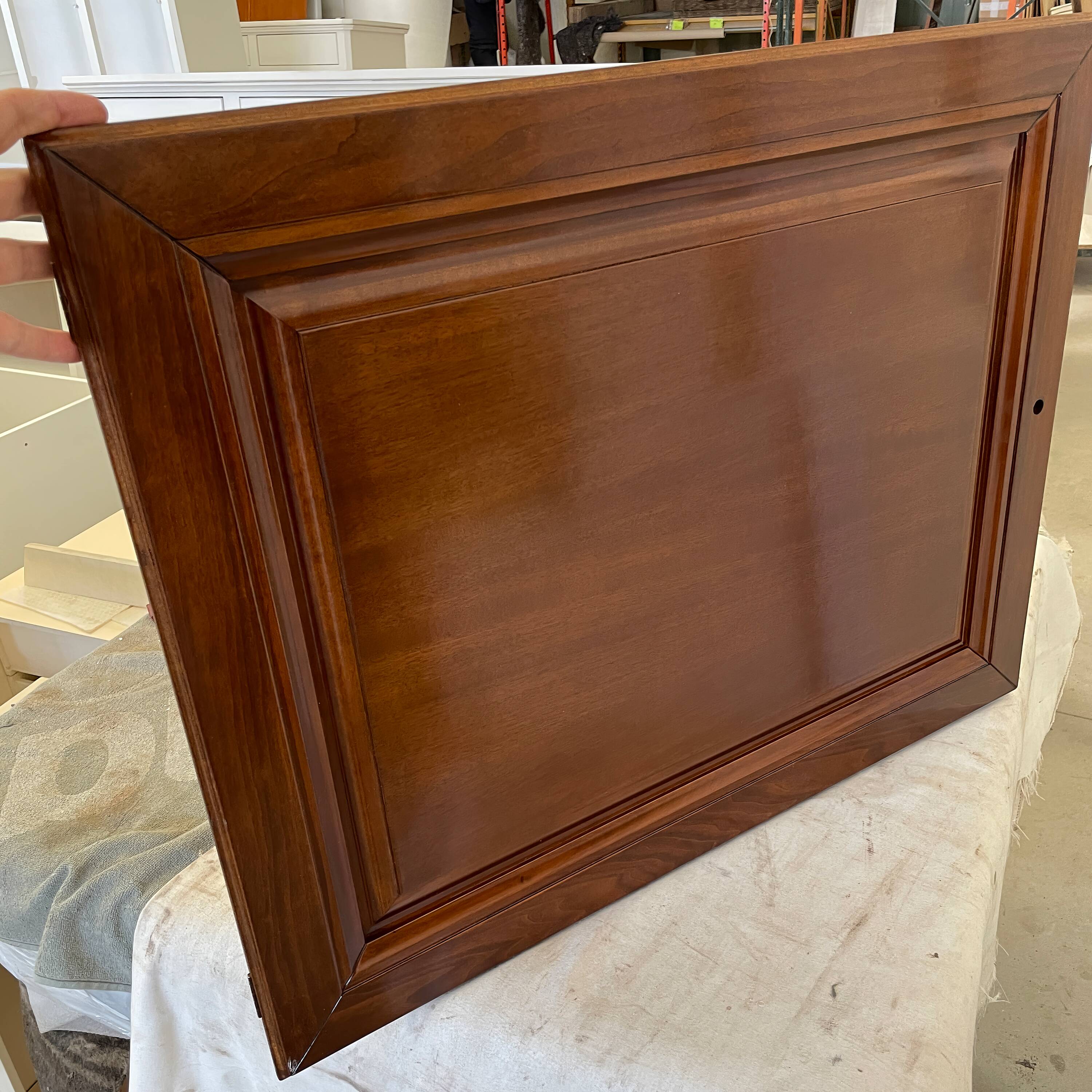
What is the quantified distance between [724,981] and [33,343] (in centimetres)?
56

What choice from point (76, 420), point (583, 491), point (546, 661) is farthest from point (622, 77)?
point (76, 420)

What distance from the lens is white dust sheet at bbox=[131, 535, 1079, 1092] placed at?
57cm

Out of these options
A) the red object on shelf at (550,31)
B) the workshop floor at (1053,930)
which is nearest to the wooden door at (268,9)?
the red object on shelf at (550,31)

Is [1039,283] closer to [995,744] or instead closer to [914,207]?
[914,207]

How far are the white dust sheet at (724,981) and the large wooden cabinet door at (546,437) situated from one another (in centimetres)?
3

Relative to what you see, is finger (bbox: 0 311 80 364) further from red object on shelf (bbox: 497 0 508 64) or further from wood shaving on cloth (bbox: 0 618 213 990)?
red object on shelf (bbox: 497 0 508 64)

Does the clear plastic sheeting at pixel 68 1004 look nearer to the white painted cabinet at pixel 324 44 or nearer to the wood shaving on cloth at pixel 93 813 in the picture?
the wood shaving on cloth at pixel 93 813

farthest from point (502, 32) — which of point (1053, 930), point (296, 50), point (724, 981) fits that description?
point (724, 981)

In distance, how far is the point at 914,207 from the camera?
612 mm

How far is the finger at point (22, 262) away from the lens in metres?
0.51

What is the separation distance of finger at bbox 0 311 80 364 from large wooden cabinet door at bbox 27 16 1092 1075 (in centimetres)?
15

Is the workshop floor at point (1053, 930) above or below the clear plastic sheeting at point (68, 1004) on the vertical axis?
below

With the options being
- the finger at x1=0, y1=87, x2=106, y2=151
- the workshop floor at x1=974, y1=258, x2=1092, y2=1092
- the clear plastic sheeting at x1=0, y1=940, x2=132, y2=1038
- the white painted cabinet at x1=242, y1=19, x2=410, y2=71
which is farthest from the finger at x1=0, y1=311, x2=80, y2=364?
the white painted cabinet at x1=242, y1=19, x2=410, y2=71

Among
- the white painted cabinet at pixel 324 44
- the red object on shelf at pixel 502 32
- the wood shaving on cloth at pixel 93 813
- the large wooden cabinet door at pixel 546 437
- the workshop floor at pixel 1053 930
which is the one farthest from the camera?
the red object on shelf at pixel 502 32
